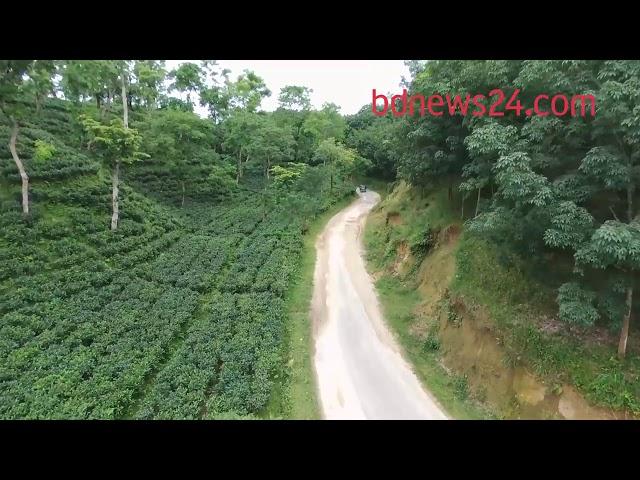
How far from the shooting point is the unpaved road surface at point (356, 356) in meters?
12.4

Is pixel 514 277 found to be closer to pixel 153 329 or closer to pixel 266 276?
pixel 266 276

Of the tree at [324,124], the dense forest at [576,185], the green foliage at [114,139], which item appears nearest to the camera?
the dense forest at [576,185]

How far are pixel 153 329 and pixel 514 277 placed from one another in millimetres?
14555

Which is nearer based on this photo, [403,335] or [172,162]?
[403,335]

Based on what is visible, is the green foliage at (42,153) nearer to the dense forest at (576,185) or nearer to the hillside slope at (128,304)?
the hillside slope at (128,304)

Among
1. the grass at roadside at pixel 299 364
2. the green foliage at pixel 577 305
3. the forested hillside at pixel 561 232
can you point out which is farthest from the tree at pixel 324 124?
the green foliage at pixel 577 305

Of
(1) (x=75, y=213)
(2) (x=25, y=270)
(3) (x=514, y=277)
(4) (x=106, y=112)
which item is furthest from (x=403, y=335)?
(4) (x=106, y=112)

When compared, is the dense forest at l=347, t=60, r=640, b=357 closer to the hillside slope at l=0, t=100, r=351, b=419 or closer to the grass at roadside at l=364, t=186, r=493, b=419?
the grass at roadside at l=364, t=186, r=493, b=419

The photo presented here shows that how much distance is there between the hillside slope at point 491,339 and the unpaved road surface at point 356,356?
75 centimetres

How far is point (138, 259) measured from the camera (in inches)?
840

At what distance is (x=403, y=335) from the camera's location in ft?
54.1

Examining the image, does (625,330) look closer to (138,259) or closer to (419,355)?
(419,355)

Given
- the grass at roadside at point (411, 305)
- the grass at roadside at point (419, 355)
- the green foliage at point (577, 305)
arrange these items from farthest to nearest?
the grass at roadside at point (411, 305)
the grass at roadside at point (419, 355)
the green foliage at point (577, 305)

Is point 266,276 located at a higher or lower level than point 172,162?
lower
